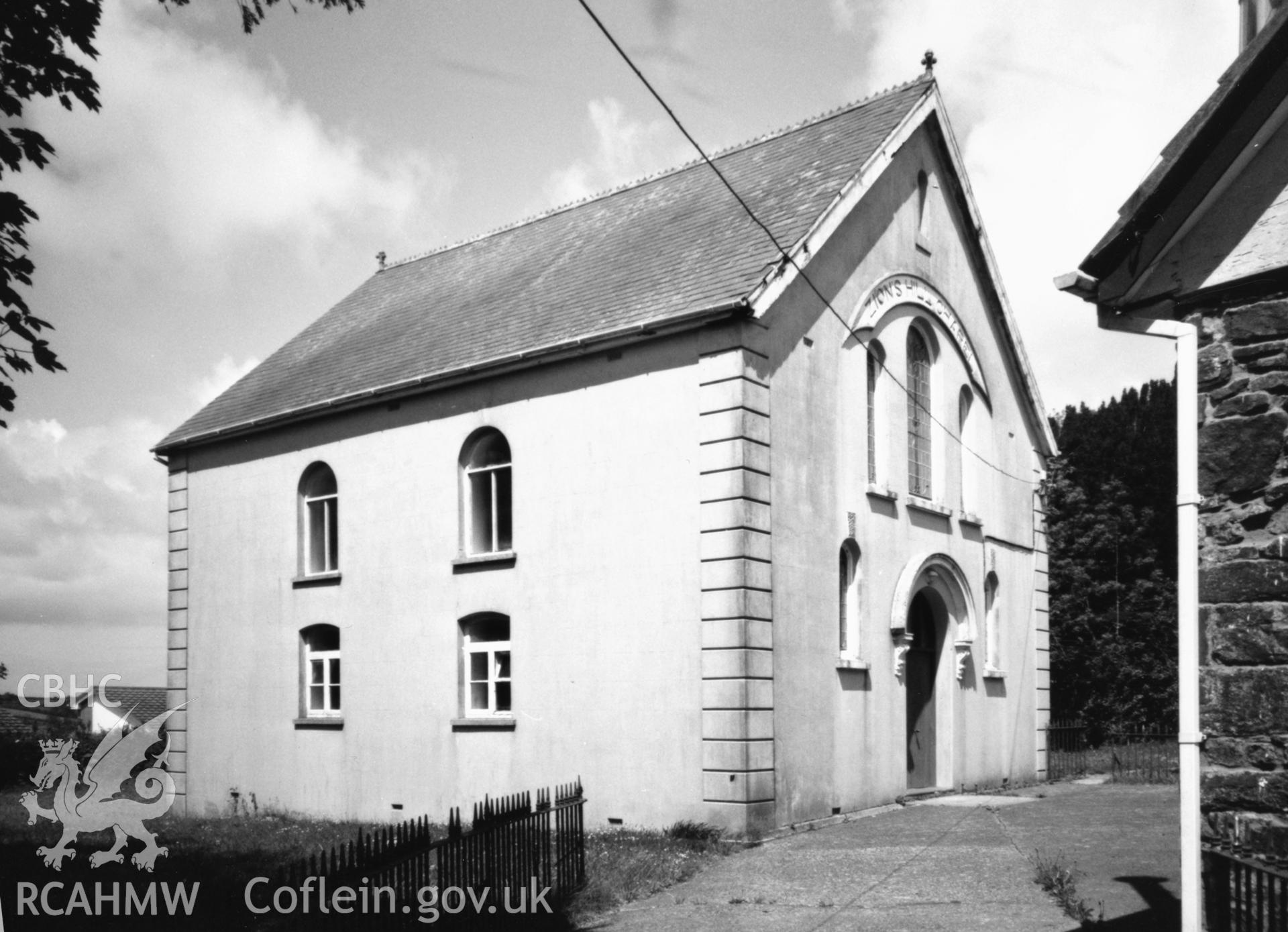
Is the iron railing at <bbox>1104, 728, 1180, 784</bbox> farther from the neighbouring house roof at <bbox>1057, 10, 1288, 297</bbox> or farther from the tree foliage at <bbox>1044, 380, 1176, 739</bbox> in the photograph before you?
the neighbouring house roof at <bbox>1057, 10, 1288, 297</bbox>

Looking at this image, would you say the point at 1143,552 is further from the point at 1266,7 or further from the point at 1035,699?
the point at 1266,7

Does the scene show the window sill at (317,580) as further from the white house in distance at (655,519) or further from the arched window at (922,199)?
the arched window at (922,199)

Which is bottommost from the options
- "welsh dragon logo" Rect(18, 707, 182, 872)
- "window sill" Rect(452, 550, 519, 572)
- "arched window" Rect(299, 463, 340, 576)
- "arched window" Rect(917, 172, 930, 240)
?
"welsh dragon logo" Rect(18, 707, 182, 872)

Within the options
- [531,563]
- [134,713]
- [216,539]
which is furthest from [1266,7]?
[134,713]

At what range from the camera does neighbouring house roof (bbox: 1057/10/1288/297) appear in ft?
23.8

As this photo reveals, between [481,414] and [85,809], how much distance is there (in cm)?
797

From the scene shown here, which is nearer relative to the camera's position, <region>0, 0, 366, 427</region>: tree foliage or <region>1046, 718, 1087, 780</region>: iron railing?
<region>0, 0, 366, 427</region>: tree foliage

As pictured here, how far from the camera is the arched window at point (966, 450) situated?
23500 mm

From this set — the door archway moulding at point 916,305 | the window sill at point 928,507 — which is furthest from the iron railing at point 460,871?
the door archway moulding at point 916,305

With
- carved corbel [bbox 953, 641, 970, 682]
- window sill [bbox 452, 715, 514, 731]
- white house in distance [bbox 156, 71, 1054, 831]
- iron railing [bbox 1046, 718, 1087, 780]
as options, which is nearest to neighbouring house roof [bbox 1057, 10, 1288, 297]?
white house in distance [bbox 156, 71, 1054, 831]

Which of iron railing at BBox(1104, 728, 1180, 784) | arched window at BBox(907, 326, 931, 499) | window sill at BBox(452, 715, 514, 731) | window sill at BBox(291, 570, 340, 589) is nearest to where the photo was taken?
window sill at BBox(452, 715, 514, 731)

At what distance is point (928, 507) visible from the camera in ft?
71.0

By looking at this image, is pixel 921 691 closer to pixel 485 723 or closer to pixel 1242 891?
pixel 485 723

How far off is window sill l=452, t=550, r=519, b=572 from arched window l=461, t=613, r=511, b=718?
74 centimetres
